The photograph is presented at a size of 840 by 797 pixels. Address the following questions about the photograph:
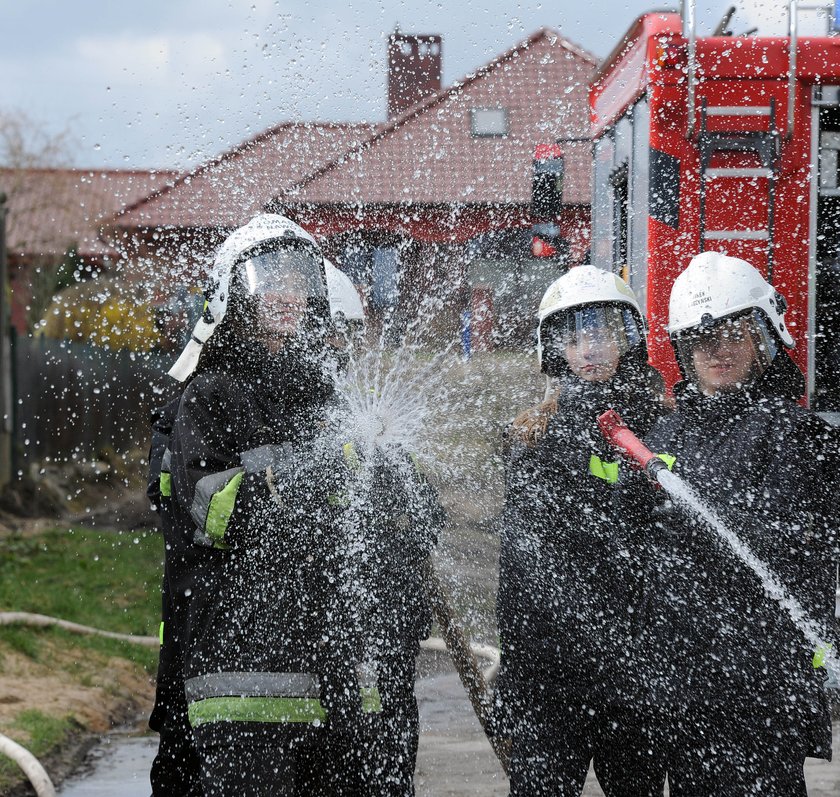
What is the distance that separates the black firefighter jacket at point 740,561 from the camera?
2982 mm

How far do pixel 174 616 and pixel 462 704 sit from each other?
281 centimetres

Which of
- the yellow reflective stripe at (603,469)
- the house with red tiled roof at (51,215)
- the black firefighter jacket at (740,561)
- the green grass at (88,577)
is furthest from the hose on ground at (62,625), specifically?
the house with red tiled roof at (51,215)

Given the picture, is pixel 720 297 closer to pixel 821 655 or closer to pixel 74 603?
pixel 821 655

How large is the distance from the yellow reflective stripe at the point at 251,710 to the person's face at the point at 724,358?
137cm

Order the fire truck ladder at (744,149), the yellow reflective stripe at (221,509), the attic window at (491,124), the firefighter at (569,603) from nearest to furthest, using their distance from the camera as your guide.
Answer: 1. the yellow reflective stripe at (221,509)
2. the firefighter at (569,603)
3. the fire truck ladder at (744,149)
4. the attic window at (491,124)

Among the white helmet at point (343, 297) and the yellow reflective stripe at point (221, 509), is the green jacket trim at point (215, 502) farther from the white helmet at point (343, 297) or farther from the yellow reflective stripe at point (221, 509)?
the white helmet at point (343, 297)

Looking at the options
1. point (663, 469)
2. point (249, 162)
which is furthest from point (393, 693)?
point (249, 162)

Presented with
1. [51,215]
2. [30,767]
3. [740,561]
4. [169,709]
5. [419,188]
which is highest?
[51,215]

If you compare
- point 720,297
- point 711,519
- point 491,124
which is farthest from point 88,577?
point 711,519

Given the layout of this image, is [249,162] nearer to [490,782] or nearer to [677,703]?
[490,782]

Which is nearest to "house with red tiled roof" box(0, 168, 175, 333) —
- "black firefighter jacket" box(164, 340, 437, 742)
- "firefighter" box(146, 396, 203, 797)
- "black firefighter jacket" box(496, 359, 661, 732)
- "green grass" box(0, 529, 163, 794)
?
"green grass" box(0, 529, 163, 794)

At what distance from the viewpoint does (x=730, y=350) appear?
3352 millimetres

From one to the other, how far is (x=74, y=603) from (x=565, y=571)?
18.4ft

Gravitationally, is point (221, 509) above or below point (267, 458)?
below
